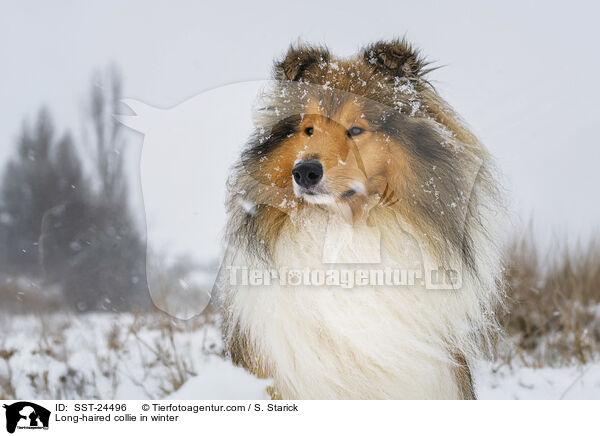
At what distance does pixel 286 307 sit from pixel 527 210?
1137 mm

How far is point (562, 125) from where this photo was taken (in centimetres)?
193

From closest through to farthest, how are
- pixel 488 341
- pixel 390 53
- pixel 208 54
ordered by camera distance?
pixel 390 53
pixel 488 341
pixel 208 54

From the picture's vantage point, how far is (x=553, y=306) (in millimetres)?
2250

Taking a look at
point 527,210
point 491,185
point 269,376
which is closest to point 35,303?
point 269,376

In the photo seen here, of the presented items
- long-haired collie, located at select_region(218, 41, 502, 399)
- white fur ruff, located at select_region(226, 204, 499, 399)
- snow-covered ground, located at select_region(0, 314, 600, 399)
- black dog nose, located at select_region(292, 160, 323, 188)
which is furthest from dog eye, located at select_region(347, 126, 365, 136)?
snow-covered ground, located at select_region(0, 314, 600, 399)

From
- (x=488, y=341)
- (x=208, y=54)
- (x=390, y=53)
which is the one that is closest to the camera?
(x=390, y=53)

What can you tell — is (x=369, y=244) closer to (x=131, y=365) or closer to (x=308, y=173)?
(x=308, y=173)

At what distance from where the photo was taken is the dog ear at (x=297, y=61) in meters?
1.74

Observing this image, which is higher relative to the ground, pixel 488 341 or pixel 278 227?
pixel 278 227

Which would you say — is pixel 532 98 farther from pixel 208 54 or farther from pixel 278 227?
pixel 208 54
